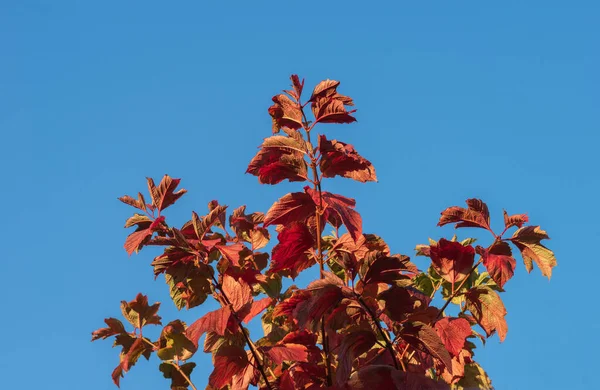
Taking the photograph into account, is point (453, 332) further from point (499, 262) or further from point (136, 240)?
point (136, 240)

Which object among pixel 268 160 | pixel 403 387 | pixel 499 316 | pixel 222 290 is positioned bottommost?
pixel 403 387

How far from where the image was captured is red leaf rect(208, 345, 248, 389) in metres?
3.26

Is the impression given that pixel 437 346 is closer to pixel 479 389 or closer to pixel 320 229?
pixel 320 229

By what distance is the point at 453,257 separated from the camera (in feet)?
11.3

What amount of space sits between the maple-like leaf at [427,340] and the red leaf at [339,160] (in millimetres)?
706

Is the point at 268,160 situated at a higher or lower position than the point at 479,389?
higher

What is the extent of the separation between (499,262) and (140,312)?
1.91 meters

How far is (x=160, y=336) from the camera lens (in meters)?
4.00

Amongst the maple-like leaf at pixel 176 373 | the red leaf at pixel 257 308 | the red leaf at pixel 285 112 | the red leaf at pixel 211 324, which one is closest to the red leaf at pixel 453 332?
the red leaf at pixel 257 308

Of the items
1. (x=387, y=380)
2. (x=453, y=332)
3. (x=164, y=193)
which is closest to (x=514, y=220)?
(x=453, y=332)

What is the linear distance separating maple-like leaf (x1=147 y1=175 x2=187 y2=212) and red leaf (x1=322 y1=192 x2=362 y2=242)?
2.37ft

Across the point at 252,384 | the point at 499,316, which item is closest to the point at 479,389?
the point at 499,316

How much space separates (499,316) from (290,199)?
112cm

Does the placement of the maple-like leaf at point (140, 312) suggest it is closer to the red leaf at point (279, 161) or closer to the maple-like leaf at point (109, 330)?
the maple-like leaf at point (109, 330)
